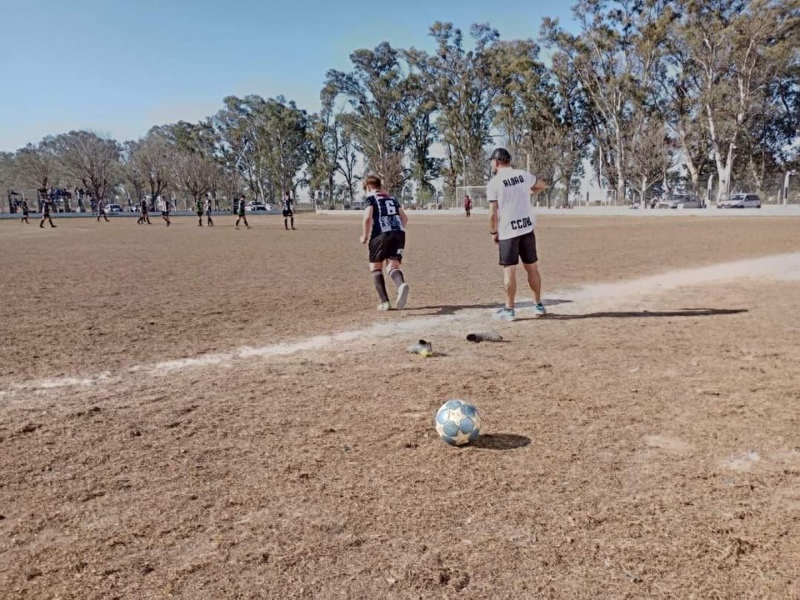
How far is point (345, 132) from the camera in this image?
8138 cm

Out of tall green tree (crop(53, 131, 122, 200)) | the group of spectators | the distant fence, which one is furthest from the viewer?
tall green tree (crop(53, 131, 122, 200))

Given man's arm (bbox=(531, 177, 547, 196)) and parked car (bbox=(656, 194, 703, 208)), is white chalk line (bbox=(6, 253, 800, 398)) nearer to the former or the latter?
man's arm (bbox=(531, 177, 547, 196))

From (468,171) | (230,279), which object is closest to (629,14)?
(468,171)

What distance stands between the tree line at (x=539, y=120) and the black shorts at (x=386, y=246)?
4997cm

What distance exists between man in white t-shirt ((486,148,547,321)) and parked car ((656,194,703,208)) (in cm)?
5032

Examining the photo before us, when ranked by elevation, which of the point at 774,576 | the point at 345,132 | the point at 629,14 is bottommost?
the point at 774,576

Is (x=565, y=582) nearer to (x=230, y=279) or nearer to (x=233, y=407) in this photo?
(x=233, y=407)

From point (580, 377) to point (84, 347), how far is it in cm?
464

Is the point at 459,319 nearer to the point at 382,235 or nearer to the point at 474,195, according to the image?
the point at 382,235

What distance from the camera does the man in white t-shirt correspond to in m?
6.86

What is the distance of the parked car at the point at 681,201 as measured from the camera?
51.7 meters

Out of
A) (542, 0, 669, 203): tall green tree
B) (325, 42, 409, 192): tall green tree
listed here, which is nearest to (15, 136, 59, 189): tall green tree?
(325, 42, 409, 192): tall green tree

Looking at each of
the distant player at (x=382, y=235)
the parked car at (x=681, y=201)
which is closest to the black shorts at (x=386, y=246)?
the distant player at (x=382, y=235)

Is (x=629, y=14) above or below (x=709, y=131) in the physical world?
above
